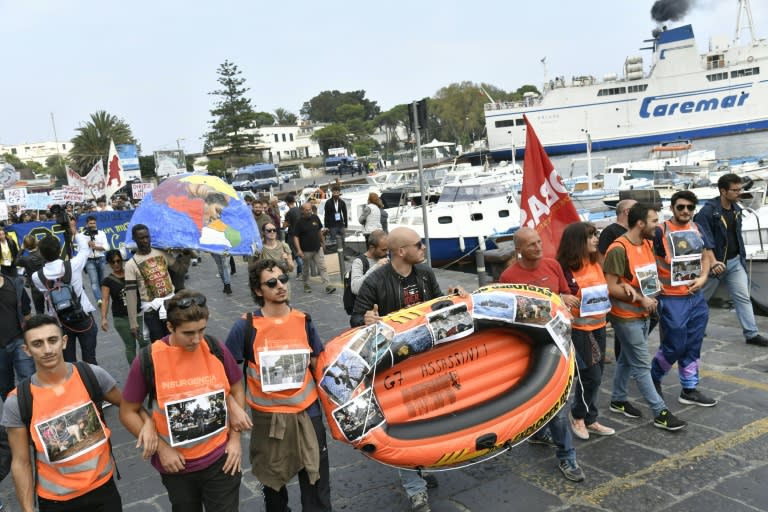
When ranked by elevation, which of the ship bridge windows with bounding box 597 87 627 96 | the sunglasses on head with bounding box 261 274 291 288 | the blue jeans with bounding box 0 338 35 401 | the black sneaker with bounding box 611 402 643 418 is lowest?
the black sneaker with bounding box 611 402 643 418

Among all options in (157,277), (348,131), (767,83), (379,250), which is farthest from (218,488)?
(348,131)

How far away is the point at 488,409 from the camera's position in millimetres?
3768

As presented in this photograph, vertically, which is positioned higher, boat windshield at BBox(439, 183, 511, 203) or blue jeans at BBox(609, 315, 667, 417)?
boat windshield at BBox(439, 183, 511, 203)

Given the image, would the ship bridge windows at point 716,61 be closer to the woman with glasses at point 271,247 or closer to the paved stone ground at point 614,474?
the woman with glasses at point 271,247

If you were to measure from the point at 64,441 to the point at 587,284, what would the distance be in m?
3.44

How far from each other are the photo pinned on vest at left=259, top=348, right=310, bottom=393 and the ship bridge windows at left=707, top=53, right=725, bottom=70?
212ft

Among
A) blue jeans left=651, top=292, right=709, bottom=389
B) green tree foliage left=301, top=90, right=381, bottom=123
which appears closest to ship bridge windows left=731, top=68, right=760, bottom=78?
blue jeans left=651, top=292, right=709, bottom=389

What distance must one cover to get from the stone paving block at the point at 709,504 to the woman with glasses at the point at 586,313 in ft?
3.06

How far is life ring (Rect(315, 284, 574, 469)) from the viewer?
11.1 ft

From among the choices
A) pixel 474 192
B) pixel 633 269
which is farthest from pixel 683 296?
pixel 474 192

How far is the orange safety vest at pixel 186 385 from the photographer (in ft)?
9.53

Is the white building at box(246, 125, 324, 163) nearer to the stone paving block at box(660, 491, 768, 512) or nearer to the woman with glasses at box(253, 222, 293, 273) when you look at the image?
the woman with glasses at box(253, 222, 293, 273)

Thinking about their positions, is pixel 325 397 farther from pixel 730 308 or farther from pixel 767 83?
pixel 767 83

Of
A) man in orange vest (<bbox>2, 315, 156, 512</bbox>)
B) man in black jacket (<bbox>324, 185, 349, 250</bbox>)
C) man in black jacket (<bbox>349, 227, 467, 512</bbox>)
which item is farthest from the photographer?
man in black jacket (<bbox>324, 185, 349, 250</bbox>)
